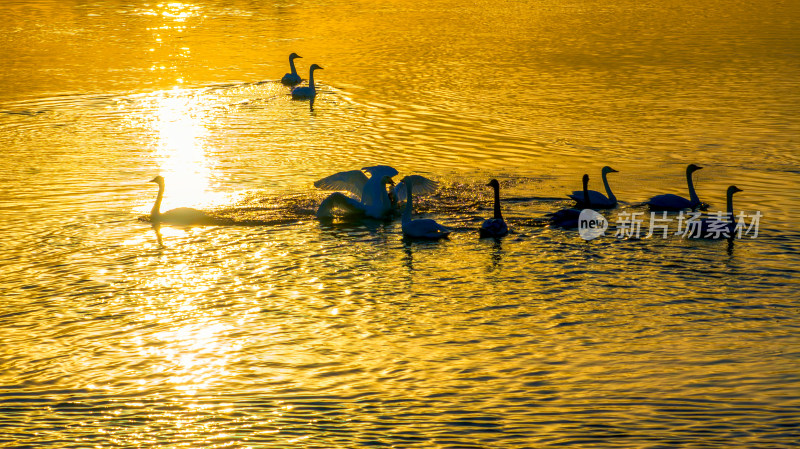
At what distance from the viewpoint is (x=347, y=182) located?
57.6 feet

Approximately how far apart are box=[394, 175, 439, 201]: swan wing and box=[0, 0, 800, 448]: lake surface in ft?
0.88

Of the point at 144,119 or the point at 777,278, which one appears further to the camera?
the point at 144,119

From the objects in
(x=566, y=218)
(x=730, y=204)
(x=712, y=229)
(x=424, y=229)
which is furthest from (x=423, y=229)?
(x=730, y=204)

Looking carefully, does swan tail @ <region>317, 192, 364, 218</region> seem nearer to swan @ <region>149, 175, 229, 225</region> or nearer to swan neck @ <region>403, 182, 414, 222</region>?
swan neck @ <region>403, 182, 414, 222</region>

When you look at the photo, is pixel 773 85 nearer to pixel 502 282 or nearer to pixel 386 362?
pixel 502 282

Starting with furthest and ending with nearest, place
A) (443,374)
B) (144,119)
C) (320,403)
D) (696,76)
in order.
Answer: (696,76), (144,119), (443,374), (320,403)

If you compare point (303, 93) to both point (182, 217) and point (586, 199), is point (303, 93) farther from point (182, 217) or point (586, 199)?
point (586, 199)

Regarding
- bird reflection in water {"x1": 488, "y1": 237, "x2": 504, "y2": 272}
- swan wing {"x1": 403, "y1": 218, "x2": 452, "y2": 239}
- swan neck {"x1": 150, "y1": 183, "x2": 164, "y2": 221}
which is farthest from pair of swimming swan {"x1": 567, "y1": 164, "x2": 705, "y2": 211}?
swan neck {"x1": 150, "y1": 183, "x2": 164, "y2": 221}

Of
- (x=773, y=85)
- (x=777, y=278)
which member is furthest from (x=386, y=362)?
(x=773, y=85)

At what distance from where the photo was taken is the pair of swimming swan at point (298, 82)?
2748 centimetres

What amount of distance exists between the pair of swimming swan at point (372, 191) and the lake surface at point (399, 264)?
328 mm

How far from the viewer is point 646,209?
16734 millimetres

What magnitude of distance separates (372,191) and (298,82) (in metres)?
13.6

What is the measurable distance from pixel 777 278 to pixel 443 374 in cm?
559
